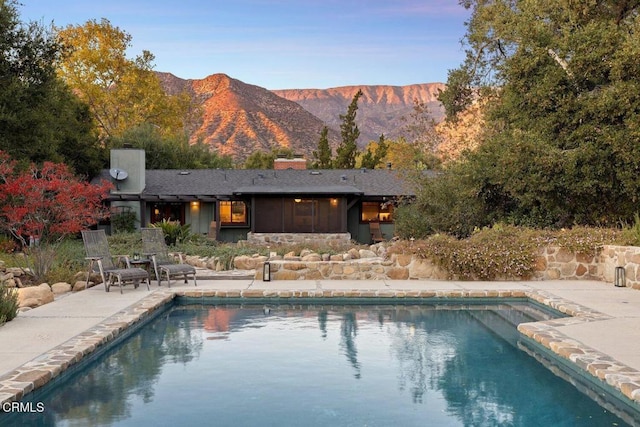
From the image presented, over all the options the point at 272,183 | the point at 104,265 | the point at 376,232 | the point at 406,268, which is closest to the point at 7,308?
the point at 104,265

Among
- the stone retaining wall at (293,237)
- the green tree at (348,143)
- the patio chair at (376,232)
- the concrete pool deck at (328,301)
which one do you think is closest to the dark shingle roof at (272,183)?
the patio chair at (376,232)

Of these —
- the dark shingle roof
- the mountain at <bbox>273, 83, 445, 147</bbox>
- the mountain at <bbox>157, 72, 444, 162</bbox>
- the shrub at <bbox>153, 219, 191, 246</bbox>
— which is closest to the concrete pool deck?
the shrub at <bbox>153, 219, 191, 246</bbox>

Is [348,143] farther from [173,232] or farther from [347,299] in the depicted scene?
[347,299]

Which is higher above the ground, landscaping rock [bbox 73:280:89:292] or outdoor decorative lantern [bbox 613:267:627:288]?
outdoor decorative lantern [bbox 613:267:627:288]

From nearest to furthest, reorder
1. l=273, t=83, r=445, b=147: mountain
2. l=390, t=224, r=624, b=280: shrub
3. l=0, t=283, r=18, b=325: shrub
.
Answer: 1. l=0, t=283, r=18, b=325: shrub
2. l=390, t=224, r=624, b=280: shrub
3. l=273, t=83, r=445, b=147: mountain

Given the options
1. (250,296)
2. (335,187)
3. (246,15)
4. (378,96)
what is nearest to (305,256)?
(250,296)

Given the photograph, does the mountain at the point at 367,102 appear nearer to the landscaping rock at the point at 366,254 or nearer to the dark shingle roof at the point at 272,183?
the dark shingle roof at the point at 272,183

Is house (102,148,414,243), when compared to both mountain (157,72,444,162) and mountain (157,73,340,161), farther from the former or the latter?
mountain (157,73,340,161)

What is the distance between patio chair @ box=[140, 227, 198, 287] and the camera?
12016mm

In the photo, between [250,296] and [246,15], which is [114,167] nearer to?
[250,296]

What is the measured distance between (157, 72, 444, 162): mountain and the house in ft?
88.3

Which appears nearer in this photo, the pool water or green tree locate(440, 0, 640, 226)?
the pool water

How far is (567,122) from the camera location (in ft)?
53.4

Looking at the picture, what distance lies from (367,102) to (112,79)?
80.4 metres
